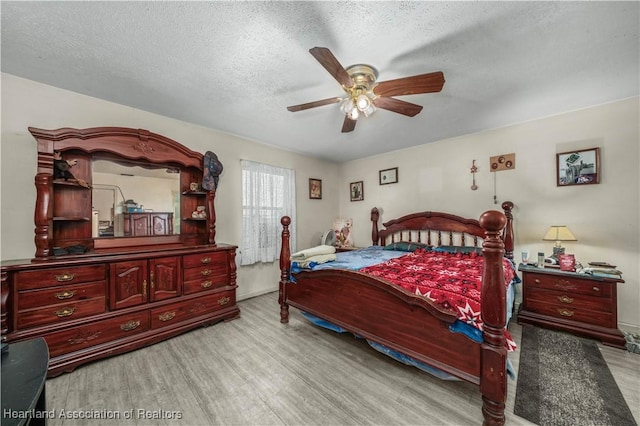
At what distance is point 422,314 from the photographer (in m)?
1.70

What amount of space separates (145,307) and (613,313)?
14.8 feet

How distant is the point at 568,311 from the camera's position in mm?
2475

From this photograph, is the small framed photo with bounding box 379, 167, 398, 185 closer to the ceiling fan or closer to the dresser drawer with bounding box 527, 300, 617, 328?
the ceiling fan

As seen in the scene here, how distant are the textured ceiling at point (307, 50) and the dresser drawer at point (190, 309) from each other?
86.0 inches

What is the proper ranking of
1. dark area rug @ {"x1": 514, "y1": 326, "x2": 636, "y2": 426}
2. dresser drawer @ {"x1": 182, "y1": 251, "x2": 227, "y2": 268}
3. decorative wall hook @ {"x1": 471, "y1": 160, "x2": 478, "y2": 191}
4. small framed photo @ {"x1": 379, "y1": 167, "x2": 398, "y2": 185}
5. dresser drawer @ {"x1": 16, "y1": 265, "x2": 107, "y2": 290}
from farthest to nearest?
small framed photo @ {"x1": 379, "y1": 167, "x2": 398, "y2": 185}, decorative wall hook @ {"x1": 471, "y1": 160, "x2": 478, "y2": 191}, dresser drawer @ {"x1": 182, "y1": 251, "x2": 227, "y2": 268}, dresser drawer @ {"x1": 16, "y1": 265, "x2": 107, "y2": 290}, dark area rug @ {"x1": 514, "y1": 326, "x2": 636, "y2": 426}

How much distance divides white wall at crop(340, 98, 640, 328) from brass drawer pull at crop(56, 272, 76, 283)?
431cm

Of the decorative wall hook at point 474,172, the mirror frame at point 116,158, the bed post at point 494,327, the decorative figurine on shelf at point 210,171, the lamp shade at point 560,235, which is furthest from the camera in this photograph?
the decorative wall hook at point 474,172

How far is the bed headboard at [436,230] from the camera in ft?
10.4

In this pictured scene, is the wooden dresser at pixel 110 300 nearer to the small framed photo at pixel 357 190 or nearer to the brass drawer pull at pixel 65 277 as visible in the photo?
the brass drawer pull at pixel 65 277

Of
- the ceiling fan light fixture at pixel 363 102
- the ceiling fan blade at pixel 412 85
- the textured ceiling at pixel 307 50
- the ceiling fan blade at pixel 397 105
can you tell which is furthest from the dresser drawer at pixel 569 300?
the ceiling fan light fixture at pixel 363 102

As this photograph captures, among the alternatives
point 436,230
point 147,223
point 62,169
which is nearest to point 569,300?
point 436,230

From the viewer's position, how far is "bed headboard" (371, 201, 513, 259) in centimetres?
316

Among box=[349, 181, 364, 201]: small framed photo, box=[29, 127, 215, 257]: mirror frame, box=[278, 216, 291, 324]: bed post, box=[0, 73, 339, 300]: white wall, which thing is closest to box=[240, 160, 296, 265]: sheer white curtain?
box=[0, 73, 339, 300]: white wall

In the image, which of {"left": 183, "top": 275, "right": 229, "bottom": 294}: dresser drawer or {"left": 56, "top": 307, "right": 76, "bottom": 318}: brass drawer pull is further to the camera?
{"left": 183, "top": 275, "right": 229, "bottom": 294}: dresser drawer
